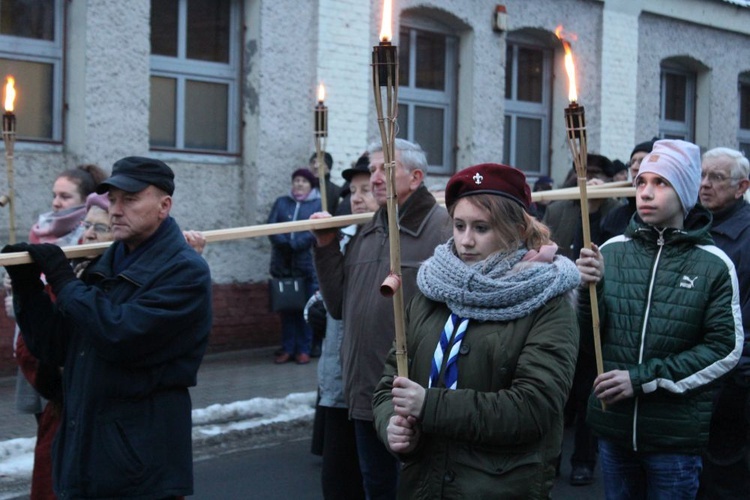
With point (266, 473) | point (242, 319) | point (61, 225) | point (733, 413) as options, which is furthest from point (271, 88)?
point (733, 413)

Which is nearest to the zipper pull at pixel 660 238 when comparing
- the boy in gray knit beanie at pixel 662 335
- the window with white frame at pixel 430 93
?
the boy in gray knit beanie at pixel 662 335

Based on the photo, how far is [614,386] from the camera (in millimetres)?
4145

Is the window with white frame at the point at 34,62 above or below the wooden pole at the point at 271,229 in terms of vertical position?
above

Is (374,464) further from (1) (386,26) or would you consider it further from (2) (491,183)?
(1) (386,26)

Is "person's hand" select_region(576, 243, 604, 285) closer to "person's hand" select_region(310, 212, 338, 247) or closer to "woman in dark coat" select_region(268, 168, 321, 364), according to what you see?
"person's hand" select_region(310, 212, 338, 247)

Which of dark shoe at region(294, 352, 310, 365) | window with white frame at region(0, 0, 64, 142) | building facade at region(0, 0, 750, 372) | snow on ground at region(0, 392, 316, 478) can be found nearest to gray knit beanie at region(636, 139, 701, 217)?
snow on ground at region(0, 392, 316, 478)

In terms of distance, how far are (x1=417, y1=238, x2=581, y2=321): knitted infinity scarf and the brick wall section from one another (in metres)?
7.68

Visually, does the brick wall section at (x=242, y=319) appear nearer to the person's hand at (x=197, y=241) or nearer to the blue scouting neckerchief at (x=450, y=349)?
the person's hand at (x=197, y=241)

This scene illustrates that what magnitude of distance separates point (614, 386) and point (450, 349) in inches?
47.1

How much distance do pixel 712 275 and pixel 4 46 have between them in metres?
7.42

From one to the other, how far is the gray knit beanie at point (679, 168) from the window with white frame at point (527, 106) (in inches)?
401

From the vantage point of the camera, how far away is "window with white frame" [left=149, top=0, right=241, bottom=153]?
35.6 ft

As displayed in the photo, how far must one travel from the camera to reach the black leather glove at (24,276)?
12.6ft

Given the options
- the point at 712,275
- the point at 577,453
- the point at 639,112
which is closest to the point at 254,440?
the point at 577,453
